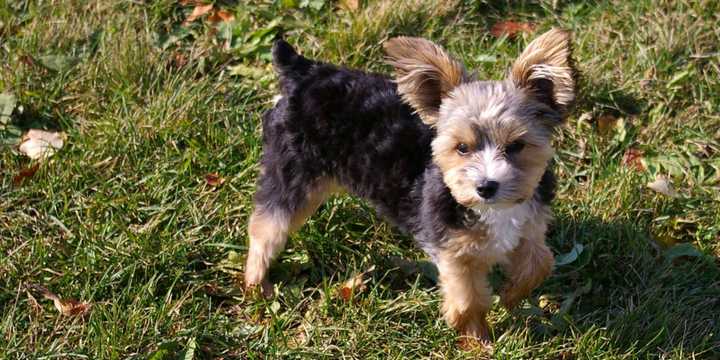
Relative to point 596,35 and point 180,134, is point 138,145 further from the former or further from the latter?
point 596,35

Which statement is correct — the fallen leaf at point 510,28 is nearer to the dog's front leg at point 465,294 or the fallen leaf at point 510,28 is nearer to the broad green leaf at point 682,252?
the broad green leaf at point 682,252

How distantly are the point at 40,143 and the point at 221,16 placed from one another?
1634 millimetres

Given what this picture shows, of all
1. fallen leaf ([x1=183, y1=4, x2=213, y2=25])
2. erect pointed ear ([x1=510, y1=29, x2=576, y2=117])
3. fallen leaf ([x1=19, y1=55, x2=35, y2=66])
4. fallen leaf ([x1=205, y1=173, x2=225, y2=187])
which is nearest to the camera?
erect pointed ear ([x1=510, y1=29, x2=576, y2=117])

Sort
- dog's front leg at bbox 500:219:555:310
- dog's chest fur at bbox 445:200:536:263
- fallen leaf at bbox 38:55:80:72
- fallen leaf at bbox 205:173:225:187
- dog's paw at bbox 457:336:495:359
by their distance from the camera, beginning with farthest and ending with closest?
fallen leaf at bbox 38:55:80:72
fallen leaf at bbox 205:173:225:187
dog's paw at bbox 457:336:495:359
dog's front leg at bbox 500:219:555:310
dog's chest fur at bbox 445:200:536:263

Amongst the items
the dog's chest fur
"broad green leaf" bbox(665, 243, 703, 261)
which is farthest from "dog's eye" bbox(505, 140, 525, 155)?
"broad green leaf" bbox(665, 243, 703, 261)

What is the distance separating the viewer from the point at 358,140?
430cm

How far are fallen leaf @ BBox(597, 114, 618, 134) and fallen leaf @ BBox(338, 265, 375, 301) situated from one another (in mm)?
1778

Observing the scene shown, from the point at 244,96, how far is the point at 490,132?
8.21 feet

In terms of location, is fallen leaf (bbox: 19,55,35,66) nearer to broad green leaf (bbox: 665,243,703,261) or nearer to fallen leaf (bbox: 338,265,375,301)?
fallen leaf (bbox: 338,265,375,301)

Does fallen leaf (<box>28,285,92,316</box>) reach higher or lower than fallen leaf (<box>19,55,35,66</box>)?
lower

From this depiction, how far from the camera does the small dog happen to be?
3820 millimetres

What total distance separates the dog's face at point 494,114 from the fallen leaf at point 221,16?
2.79 m

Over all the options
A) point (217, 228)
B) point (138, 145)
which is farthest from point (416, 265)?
point (138, 145)

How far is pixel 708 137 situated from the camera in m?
5.43
